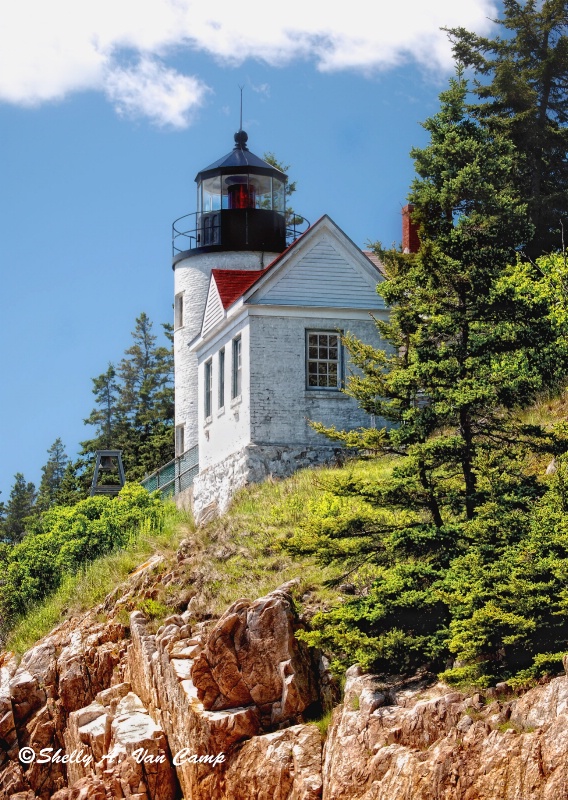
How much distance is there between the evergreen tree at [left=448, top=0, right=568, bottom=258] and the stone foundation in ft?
26.9

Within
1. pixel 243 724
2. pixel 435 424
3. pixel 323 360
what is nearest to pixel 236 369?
pixel 323 360

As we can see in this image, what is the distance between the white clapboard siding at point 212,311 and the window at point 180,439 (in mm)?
5087

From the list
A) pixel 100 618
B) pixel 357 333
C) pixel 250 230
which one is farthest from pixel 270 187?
pixel 100 618

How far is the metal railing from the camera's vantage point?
39125 mm

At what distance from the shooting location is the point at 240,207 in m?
42.5

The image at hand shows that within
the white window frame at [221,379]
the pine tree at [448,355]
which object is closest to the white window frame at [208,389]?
the white window frame at [221,379]

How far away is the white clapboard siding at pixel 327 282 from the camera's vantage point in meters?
33.3

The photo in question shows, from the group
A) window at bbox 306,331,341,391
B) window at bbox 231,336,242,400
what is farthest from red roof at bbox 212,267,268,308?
window at bbox 306,331,341,391

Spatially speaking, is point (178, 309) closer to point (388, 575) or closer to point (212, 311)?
point (212, 311)

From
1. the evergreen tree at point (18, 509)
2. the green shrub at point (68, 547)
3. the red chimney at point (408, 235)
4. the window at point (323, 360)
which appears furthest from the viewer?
the evergreen tree at point (18, 509)

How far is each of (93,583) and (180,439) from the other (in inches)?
377

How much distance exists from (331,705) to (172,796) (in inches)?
152

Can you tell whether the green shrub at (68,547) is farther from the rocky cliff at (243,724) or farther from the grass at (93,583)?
the rocky cliff at (243,724)

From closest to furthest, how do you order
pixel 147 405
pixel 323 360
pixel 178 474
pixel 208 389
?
1. pixel 323 360
2. pixel 208 389
3. pixel 178 474
4. pixel 147 405
